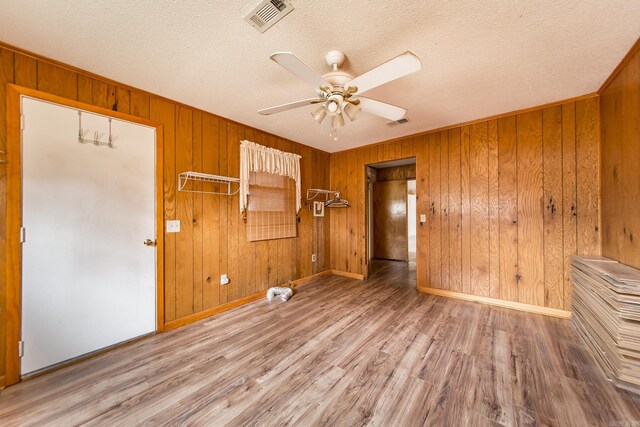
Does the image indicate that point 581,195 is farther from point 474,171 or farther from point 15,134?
point 15,134

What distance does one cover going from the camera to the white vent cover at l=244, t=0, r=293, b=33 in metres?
1.36

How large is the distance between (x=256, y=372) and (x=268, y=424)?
50 cm

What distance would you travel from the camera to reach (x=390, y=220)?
20.5 feet

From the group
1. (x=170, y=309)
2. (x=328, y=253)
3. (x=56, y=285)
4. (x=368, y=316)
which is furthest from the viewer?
(x=328, y=253)

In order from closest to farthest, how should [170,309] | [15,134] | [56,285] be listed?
[15,134] < [56,285] < [170,309]

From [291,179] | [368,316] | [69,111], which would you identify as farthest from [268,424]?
[291,179]

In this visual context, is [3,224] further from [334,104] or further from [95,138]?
[334,104]

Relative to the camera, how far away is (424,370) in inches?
71.8

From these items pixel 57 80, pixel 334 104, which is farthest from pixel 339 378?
pixel 57 80

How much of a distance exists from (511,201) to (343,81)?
2753 millimetres

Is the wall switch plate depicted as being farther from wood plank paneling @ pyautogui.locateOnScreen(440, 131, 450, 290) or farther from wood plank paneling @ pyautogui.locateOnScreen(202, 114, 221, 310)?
wood plank paneling @ pyautogui.locateOnScreen(440, 131, 450, 290)

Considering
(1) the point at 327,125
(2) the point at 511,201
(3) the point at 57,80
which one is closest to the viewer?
(3) the point at 57,80

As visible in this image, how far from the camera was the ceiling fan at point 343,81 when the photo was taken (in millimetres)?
1352

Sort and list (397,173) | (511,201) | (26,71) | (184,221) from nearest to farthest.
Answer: (26,71), (184,221), (511,201), (397,173)
